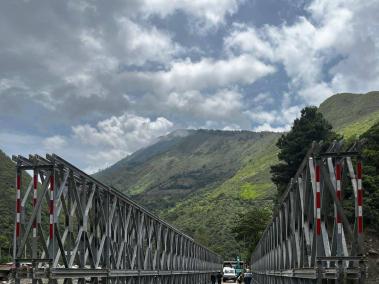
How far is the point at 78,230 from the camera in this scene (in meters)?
15.0

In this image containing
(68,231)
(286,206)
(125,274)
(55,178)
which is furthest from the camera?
(125,274)

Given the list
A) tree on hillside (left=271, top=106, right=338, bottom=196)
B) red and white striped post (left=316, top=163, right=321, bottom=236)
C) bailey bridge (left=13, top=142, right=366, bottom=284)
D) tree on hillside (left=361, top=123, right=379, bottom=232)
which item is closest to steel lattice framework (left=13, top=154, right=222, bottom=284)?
bailey bridge (left=13, top=142, right=366, bottom=284)

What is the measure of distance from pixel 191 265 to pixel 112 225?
93.0ft

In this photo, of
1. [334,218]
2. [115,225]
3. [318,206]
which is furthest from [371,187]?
[318,206]

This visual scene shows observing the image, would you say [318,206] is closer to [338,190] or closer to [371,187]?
[338,190]

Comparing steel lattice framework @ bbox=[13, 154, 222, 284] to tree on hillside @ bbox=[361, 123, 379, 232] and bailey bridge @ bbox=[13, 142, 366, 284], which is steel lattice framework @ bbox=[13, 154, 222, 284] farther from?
tree on hillside @ bbox=[361, 123, 379, 232]

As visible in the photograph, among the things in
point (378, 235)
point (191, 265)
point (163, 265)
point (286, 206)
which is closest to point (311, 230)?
point (286, 206)

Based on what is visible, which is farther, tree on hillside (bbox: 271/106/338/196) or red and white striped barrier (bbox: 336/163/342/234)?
tree on hillside (bbox: 271/106/338/196)

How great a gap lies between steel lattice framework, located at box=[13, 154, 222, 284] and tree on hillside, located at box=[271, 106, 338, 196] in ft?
142

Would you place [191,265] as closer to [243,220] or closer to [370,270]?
[370,270]

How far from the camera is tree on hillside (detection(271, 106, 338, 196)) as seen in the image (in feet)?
222

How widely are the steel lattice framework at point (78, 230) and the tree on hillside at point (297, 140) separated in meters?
43.3

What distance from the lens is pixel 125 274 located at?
19.9 metres

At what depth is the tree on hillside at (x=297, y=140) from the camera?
6775cm
